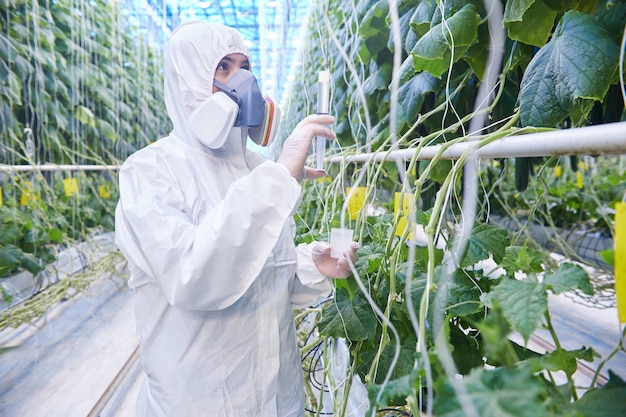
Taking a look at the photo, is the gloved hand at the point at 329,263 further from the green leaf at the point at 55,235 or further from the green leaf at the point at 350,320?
the green leaf at the point at 55,235

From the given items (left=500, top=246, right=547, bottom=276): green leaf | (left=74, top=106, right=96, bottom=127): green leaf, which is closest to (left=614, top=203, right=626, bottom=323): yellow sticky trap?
(left=500, top=246, right=547, bottom=276): green leaf

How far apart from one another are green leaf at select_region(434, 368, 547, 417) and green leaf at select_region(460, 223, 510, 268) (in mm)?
339

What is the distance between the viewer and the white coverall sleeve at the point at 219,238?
71 cm

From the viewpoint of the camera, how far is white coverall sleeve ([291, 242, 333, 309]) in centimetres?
96

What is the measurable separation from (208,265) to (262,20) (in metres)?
1.91

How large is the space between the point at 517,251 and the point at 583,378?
1469mm

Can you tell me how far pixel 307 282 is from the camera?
0.96 m

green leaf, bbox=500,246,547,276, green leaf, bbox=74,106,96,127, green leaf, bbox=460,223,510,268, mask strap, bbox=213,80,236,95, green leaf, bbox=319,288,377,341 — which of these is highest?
green leaf, bbox=74,106,96,127

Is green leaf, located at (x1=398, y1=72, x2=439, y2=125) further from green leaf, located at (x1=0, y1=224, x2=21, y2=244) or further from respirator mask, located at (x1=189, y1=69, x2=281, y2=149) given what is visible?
green leaf, located at (x1=0, y1=224, x2=21, y2=244)

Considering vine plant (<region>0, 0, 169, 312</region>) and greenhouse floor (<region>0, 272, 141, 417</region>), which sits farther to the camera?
vine plant (<region>0, 0, 169, 312</region>)

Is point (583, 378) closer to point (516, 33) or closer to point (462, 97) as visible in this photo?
point (462, 97)

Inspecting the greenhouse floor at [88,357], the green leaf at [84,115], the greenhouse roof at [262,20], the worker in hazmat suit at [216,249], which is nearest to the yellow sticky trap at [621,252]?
the worker in hazmat suit at [216,249]

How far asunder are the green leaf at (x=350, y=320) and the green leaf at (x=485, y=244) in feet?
0.67

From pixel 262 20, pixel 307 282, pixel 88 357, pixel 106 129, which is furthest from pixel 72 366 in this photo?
pixel 106 129
